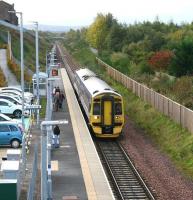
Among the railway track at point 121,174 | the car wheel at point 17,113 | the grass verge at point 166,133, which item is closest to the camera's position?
the railway track at point 121,174

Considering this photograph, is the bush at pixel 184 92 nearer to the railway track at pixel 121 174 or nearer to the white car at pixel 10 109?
the railway track at pixel 121 174

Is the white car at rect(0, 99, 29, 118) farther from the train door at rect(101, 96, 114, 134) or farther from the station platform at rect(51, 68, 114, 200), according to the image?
the train door at rect(101, 96, 114, 134)

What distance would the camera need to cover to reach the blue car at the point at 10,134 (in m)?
27.1

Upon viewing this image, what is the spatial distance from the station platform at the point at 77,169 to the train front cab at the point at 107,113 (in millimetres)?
960

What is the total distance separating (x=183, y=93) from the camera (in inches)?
1462

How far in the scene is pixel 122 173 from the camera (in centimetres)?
2316

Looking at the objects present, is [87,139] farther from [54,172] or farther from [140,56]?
[140,56]

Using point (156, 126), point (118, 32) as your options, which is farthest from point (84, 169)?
point (118, 32)

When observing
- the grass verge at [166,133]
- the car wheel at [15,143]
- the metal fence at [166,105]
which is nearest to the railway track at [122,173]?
the grass verge at [166,133]

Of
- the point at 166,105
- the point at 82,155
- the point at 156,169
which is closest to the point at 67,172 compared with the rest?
the point at 82,155

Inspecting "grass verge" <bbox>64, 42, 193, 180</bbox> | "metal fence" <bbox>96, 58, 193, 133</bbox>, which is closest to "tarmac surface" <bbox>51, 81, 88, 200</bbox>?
"grass verge" <bbox>64, 42, 193, 180</bbox>

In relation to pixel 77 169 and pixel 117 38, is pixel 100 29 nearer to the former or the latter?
pixel 117 38

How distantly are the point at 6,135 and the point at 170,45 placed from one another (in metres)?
51.2

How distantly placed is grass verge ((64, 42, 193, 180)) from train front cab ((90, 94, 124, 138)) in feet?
8.02
